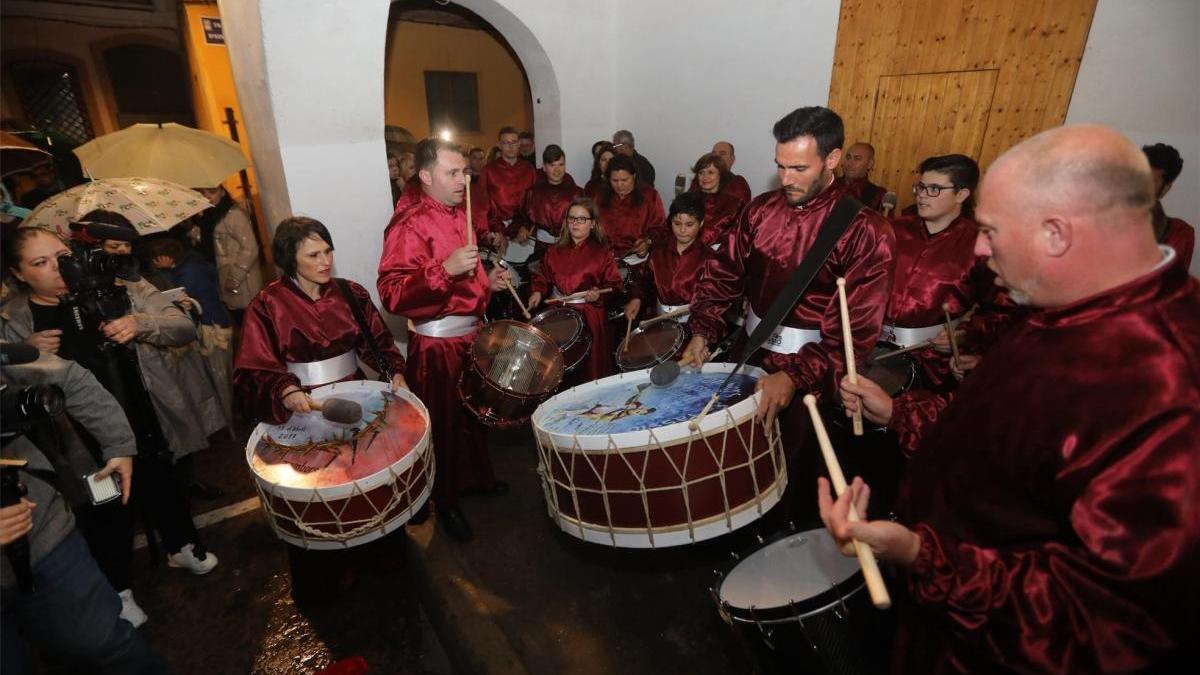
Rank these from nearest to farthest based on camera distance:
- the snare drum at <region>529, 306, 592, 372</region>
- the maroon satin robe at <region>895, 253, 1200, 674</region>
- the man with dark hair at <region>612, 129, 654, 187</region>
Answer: the maroon satin robe at <region>895, 253, 1200, 674</region> → the snare drum at <region>529, 306, 592, 372</region> → the man with dark hair at <region>612, 129, 654, 187</region>

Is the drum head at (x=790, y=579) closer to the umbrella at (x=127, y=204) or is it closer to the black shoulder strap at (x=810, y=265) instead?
the black shoulder strap at (x=810, y=265)

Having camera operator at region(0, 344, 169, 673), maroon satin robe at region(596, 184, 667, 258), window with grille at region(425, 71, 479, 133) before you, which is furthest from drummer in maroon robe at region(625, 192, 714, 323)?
window with grille at region(425, 71, 479, 133)

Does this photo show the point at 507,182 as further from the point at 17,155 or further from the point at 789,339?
the point at 789,339

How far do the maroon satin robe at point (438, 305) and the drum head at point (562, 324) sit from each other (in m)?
0.56

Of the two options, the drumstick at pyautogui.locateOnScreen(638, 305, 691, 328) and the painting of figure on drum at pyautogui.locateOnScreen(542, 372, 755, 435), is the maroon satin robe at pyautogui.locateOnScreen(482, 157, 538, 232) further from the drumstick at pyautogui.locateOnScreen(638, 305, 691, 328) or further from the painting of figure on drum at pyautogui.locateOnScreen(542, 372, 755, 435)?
the painting of figure on drum at pyautogui.locateOnScreen(542, 372, 755, 435)

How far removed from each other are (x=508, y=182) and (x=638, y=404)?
5.46 meters

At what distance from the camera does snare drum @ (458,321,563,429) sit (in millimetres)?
2871

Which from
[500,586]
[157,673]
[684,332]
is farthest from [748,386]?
[157,673]

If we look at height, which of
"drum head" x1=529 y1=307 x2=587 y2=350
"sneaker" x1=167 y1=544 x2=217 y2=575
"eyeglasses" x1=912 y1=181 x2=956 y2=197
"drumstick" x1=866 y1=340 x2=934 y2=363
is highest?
"eyeglasses" x1=912 y1=181 x2=956 y2=197

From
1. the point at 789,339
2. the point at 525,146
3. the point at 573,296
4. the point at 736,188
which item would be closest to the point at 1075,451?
the point at 789,339

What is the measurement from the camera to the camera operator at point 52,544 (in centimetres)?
170

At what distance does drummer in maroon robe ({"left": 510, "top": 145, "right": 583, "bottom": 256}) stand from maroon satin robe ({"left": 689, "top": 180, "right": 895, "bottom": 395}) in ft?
11.8

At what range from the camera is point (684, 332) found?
11.7ft

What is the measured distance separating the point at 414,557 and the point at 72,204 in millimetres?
2768
